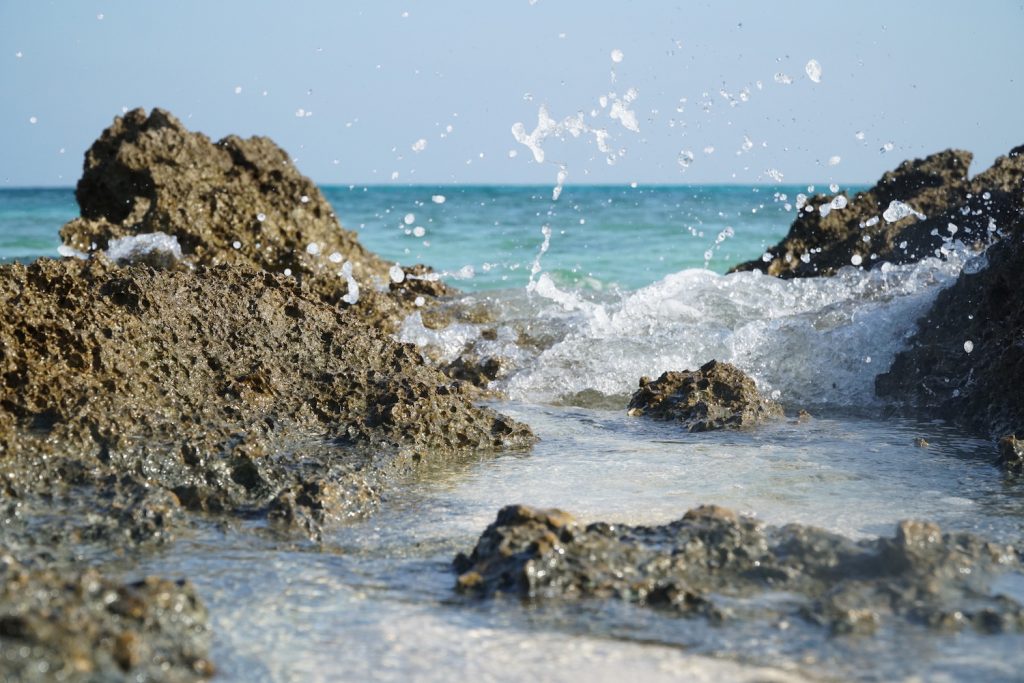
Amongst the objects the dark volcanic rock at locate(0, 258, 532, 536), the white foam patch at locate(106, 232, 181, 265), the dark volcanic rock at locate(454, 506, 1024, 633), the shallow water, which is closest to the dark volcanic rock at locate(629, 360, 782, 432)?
the shallow water

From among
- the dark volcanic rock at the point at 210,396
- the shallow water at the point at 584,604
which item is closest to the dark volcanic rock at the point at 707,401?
the shallow water at the point at 584,604

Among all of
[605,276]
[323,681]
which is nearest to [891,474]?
[323,681]

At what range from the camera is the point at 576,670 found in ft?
7.03

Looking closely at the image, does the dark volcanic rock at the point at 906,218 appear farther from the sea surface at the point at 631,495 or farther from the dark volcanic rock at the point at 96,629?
the dark volcanic rock at the point at 96,629

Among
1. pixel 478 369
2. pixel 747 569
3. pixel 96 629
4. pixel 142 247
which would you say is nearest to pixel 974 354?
pixel 478 369

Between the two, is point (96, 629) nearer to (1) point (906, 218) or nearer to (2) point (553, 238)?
(1) point (906, 218)

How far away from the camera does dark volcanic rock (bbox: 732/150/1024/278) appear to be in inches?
269

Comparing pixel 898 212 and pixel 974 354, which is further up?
pixel 898 212

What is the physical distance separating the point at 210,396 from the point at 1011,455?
8.73 feet

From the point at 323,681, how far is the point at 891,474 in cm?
242

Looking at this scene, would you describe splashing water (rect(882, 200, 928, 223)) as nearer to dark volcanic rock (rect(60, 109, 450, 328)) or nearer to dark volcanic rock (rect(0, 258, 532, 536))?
Answer: dark volcanic rock (rect(60, 109, 450, 328))

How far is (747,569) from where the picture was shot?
267 centimetres

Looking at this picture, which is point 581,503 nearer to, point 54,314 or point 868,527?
point 868,527

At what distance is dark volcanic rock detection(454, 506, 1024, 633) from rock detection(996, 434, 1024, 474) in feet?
3.76
